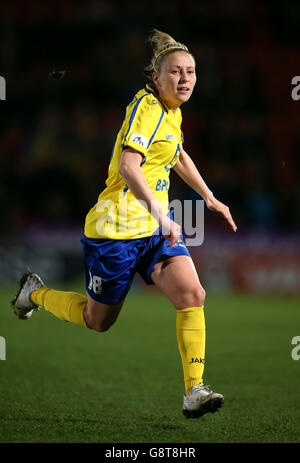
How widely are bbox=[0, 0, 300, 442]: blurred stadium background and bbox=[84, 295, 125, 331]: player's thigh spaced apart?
0.50 meters

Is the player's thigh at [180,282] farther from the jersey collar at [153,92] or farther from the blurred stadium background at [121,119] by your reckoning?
the blurred stadium background at [121,119]

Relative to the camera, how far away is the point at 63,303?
4.34 m

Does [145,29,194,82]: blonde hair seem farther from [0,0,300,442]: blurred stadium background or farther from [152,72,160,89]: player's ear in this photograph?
[0,0,300,442]: blurred stadium background

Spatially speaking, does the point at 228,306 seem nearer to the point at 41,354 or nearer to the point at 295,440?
the point at 41,354

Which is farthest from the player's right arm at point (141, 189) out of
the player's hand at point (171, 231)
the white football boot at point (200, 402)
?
the white football boot at point (200, 402)

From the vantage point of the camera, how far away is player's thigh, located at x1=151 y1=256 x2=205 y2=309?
12.2 feet

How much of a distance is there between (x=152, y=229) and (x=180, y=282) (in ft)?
1.27

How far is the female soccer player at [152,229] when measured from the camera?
12.0 feet

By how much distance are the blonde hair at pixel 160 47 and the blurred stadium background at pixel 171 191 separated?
6.37ft

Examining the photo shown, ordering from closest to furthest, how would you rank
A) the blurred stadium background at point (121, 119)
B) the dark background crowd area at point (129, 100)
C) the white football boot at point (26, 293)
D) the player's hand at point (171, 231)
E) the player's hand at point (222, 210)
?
the player's hand at point (171, 231) < the player's hand at point (222, 210) < the white football boot at point (26, 293) < the blurred stadium background at point (121, 119) < the dark background crowd area at point (129, 100)

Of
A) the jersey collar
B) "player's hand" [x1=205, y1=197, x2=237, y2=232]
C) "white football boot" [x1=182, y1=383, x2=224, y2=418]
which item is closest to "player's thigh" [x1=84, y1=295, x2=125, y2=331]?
"white football boot" [x1=182, y1=383, x2=224, y2=418]

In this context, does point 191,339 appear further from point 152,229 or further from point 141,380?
point 141,380

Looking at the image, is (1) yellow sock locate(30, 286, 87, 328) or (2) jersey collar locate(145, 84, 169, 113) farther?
(1) yellow sock locate(30, 286, 87, 328)
